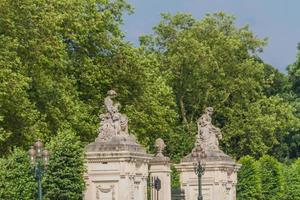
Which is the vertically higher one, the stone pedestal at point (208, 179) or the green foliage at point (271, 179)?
the green foliage at point (271, 179)

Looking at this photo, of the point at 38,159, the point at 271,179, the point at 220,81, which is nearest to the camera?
the point at 38,159

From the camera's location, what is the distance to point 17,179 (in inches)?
1356

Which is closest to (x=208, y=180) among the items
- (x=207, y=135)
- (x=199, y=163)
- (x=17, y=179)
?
(x=207, y=135)

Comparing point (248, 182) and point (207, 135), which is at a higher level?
point (248, 182)

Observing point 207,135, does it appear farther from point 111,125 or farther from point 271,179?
point 271,179

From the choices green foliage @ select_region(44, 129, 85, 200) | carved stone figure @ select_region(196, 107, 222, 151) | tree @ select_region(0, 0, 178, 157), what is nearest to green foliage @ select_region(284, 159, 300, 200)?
tree @ select_region(0, 0, 178, 157)

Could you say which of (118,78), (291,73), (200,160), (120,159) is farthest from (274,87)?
(120,159)

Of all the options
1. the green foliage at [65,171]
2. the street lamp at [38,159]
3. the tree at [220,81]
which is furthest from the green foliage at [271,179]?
the street lamp at [38,159]

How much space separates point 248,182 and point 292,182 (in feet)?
20.7

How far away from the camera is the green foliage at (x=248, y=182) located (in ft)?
168

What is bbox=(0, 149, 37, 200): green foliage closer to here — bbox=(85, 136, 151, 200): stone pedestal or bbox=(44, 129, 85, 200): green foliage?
bbox=(44, 129, 85, 200): green foliage

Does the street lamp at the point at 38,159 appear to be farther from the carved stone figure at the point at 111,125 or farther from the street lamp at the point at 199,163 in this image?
the street lamp at the point at 199,163

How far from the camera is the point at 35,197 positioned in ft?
113

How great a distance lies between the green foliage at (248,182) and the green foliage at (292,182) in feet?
13.4
